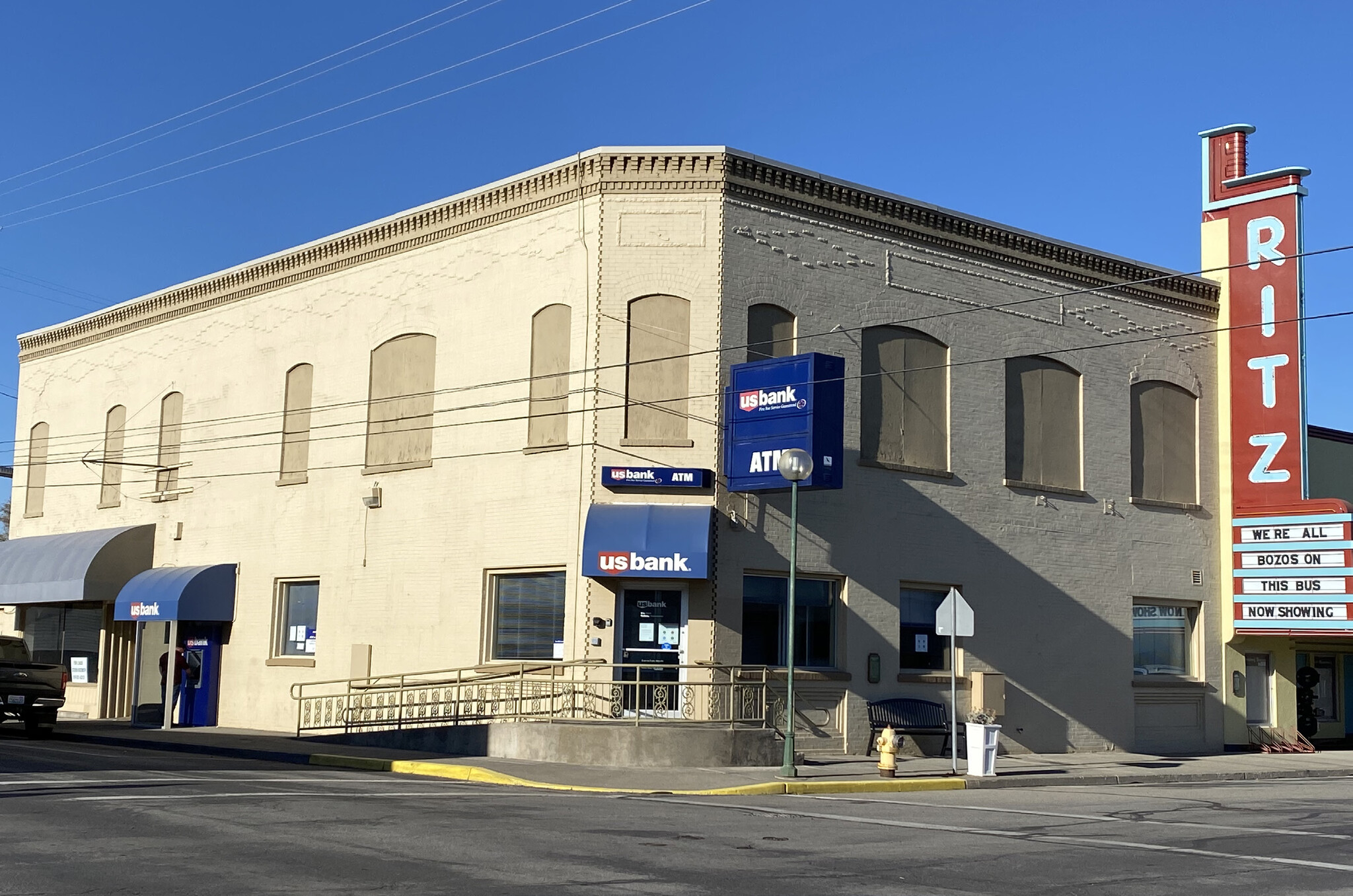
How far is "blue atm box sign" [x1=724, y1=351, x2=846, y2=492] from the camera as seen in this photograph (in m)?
22.3

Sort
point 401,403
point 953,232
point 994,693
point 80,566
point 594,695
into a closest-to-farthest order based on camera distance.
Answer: point 594,695 < point 994,693 < point 953,232 < point 401,403 < point 80,566

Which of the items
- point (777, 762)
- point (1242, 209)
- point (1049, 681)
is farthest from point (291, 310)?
point (1242, 209)

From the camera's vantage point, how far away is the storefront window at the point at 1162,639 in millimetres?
29891

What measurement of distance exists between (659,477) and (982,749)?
7.06 m

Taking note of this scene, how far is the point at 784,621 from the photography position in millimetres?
24484

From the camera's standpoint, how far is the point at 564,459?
24.5m

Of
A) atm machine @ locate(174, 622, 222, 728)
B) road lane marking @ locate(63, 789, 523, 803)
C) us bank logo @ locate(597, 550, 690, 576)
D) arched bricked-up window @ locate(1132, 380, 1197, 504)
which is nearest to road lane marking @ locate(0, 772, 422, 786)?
road lane marking @ locate(63, 789, 523, 803)

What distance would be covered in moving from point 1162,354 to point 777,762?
577 inches

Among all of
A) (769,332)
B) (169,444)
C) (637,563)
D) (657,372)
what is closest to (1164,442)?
(769,332)

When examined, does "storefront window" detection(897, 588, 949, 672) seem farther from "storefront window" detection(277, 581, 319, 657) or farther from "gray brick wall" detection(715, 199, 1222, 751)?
"storefront window" detection(277, 581, 319, 657)

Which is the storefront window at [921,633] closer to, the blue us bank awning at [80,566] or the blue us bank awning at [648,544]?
the blue us bank awning at [648,544]

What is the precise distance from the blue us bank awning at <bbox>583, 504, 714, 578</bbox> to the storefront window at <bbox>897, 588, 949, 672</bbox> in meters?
5.29

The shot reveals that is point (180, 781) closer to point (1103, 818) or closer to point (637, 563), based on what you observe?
point (637, 563)

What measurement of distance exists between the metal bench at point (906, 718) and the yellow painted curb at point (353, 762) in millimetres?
8735
